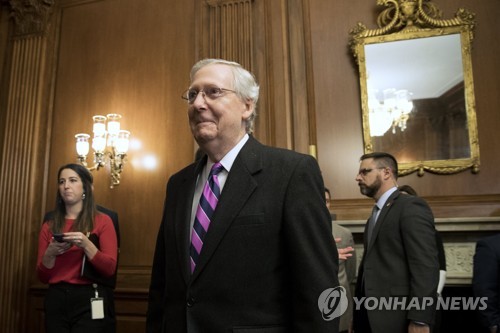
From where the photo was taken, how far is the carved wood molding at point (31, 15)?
5.24 m

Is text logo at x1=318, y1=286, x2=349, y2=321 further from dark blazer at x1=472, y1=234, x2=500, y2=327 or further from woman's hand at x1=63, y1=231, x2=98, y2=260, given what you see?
woman's hand at x1=63, y1=231, x2=98, y2=260

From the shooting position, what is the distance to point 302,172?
133cm

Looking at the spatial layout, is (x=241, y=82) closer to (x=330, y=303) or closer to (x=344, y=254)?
(x=330, y=303)

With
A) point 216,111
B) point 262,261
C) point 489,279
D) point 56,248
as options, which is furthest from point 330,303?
point 56,248

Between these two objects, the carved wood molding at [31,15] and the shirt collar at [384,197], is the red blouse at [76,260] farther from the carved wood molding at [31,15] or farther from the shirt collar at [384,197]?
the carved wood molding at [31,15]

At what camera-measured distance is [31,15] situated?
530 cm

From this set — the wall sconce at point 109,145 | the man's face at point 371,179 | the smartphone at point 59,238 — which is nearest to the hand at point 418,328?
the man's face at point 371,179

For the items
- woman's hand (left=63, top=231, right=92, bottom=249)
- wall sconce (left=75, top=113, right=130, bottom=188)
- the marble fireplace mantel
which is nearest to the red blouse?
woman's hand (left=63, top=231, right=92, bottom=249)

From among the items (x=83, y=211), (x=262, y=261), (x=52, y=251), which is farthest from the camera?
(x=83, y=211)

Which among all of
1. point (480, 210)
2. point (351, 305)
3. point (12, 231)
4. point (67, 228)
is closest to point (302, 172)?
point (67, 228)

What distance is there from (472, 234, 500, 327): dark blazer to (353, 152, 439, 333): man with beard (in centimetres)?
32

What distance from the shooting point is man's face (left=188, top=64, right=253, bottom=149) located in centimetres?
142

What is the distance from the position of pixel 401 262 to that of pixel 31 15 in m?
5.18

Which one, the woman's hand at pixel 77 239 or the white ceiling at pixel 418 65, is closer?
the woman's hand at pixel 77 239
